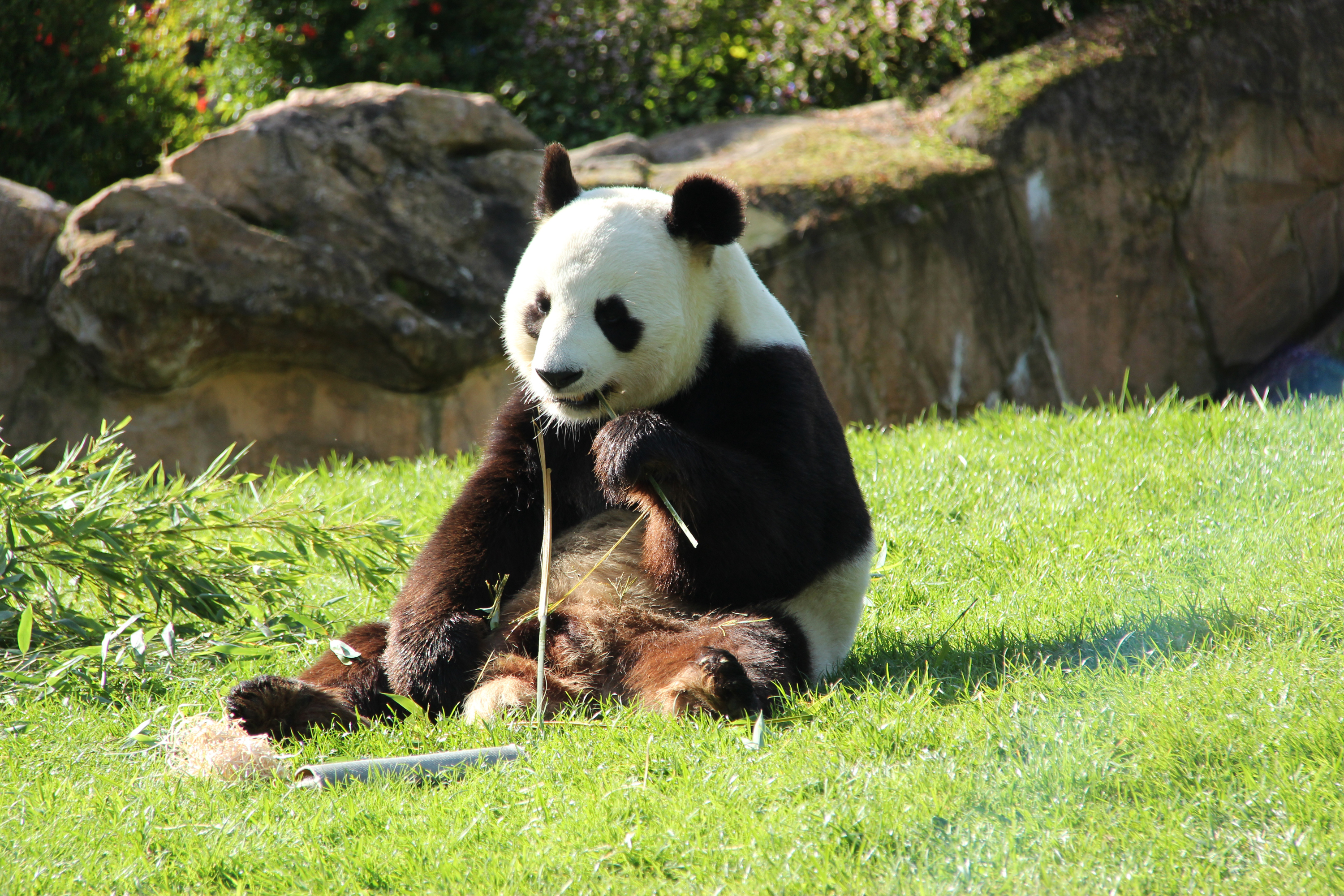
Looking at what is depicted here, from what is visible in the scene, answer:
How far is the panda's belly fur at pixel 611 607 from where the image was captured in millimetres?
2930

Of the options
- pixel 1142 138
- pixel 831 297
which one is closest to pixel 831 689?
pixel 831 297

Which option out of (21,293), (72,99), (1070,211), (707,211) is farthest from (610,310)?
(72,99)

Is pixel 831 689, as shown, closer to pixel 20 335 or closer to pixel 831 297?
pixel 831 297

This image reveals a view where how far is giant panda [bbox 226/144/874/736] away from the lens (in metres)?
2.78

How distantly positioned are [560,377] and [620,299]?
0.28 metres

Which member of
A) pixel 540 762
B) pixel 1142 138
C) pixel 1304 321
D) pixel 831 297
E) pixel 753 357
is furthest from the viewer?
pixel 1304 321

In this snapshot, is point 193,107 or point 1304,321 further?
point 193,107

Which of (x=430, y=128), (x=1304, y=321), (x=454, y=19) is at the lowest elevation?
(x=1304, y=321)

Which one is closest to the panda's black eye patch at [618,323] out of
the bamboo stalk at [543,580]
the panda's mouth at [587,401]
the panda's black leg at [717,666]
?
the panda's mouth at [587,401]

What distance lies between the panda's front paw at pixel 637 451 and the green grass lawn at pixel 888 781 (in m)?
0.58

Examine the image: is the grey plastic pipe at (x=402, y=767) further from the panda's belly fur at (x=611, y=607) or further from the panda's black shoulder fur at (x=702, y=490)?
the panda's black shoulder fur at (x=702, y=490)

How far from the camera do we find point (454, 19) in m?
9.52

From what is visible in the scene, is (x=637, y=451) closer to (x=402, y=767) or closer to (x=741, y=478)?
(x=741, y=478)

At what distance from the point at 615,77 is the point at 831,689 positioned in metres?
7.80
